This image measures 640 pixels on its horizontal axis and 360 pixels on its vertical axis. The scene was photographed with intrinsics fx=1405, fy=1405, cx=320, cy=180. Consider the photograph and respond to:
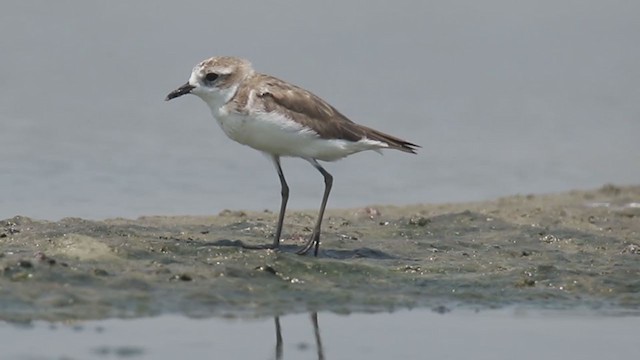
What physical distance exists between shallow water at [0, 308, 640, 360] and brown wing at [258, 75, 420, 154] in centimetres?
218

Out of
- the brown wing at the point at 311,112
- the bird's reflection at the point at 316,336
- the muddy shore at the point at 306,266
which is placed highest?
the brown wing at the point at 311,112

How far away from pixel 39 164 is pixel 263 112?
15.4ft

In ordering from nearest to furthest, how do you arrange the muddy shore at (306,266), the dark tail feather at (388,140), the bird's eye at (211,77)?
the muddy shore at (306,266) < the bird's eye at (211,77) < the dark tail feather at (388,140)

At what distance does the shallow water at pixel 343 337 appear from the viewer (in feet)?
24.3

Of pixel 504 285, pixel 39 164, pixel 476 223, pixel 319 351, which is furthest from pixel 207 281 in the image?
pixel 39 164

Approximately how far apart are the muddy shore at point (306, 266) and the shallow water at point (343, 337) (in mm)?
247

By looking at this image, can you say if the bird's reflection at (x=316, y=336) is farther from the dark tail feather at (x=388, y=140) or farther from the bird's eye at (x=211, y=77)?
the bird's eye at (x=211, y=77)

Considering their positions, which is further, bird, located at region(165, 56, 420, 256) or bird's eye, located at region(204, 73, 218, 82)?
bird's eye, located at region(204, 73, 218, 82)

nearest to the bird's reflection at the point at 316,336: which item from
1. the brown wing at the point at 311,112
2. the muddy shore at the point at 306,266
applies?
the muddy shore at the point at 306,266

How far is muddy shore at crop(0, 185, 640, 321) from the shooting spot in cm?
852

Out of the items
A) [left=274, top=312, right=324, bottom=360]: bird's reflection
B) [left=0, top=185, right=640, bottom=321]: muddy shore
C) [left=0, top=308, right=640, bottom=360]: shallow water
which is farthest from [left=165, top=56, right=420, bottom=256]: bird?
[left=0, top=308, right=640, bottom=360]: shallow water

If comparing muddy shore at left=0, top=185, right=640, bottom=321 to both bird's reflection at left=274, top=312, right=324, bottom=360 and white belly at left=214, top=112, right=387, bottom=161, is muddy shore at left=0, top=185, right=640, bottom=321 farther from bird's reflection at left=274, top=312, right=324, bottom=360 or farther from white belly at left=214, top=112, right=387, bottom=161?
white belly at left=214, top=112, right=387, bottom=161

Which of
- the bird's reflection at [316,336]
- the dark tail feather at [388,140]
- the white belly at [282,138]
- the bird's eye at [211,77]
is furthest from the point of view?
the dark tail feather at [388,140]

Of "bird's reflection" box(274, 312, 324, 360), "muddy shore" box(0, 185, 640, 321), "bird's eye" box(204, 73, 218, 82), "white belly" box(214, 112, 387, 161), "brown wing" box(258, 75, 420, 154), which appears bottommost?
"bird's reflection" box(274, 312, 324, 360)
